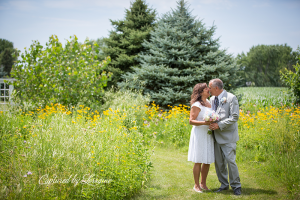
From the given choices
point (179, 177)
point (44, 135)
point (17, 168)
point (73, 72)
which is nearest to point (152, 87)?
point (73, 72)

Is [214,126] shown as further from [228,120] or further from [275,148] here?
[275,148]

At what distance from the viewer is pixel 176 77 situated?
8.91 metres

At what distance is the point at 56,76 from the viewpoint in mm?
7598

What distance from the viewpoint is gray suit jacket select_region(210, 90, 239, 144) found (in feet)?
11.4

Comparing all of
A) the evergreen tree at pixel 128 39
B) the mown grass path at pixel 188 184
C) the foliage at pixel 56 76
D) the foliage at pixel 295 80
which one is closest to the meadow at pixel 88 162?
the mown grass path at pixel 188 184

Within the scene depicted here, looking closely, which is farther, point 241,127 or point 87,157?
point 241,127

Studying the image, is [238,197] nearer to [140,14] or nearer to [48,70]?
[48,70]

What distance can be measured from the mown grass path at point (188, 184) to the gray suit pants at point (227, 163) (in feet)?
0.66

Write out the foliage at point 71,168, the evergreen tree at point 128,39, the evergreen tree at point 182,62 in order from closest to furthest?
the foliage at point 71,168 → the evergreen tree at point 182,62 → the evergreen tree at point 128,39

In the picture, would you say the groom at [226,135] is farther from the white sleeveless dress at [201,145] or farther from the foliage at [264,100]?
the foliage at [264,100]

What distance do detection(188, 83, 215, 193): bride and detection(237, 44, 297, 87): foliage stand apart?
51.0m

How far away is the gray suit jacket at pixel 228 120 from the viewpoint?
3481 mm

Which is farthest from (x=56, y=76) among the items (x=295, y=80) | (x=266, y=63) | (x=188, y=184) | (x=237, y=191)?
(x=266, y=63)

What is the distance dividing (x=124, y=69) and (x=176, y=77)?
5786 mm
